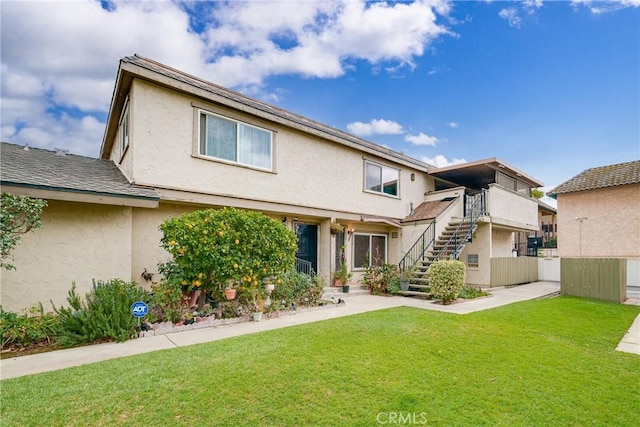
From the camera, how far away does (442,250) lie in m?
12.5

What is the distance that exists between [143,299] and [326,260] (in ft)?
21.6

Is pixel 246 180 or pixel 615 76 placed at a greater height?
pixel 615 76

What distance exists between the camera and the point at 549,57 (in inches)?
551

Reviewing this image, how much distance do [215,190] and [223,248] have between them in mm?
2567

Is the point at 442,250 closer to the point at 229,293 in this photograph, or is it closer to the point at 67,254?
the point at 229,293

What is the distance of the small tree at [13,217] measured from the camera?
203 inches

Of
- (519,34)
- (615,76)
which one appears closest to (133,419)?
(519,34)

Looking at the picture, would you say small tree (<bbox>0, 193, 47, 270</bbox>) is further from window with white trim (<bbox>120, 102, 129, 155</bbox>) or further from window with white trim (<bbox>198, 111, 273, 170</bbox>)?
window with white trim (<bbox>198, 111, 273, 170</bbox>)

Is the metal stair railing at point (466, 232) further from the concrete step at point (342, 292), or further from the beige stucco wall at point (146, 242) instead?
the beige stucco wall at point (146, 242)

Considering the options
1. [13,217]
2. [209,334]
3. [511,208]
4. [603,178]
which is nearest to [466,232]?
[511,208]

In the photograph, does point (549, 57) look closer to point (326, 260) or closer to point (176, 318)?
point (326, 260)

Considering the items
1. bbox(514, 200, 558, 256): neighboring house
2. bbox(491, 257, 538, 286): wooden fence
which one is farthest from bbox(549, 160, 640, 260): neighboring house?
bbox(491, 257, 538, 286): wooden fence

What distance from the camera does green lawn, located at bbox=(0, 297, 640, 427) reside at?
3260 millimetres

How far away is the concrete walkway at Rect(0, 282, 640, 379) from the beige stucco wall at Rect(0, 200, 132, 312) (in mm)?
2035
